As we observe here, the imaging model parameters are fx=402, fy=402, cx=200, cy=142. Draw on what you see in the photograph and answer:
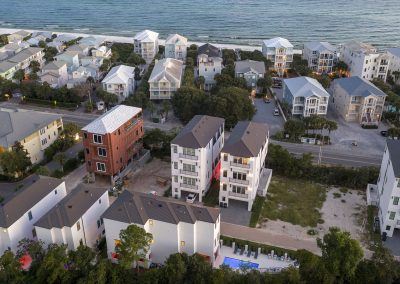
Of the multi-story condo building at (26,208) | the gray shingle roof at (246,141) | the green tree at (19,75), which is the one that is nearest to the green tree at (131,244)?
the multi-story condo building at (26,208)

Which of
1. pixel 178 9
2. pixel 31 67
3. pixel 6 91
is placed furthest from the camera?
pixel 178 9

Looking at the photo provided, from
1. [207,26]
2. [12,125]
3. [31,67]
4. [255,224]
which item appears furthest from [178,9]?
[255,224]

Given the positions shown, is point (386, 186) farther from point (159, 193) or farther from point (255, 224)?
point (159, 193)

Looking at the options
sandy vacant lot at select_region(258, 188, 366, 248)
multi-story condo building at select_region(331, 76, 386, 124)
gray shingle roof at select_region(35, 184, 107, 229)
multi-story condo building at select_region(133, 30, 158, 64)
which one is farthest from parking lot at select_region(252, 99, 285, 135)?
multi-story condo building at select_region(133, 30, 158, 64)

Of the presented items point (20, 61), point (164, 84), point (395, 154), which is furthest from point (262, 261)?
point (20, 61)

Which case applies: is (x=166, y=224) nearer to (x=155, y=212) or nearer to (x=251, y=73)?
(x=155, y=212)

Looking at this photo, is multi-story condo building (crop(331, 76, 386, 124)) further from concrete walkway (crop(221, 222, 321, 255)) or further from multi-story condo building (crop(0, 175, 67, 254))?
multi-story condo building (crop(0, 175, 67, 254))

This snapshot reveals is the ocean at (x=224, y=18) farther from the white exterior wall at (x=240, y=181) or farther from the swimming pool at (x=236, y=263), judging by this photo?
the swimming pool at (x=236, y=263)
